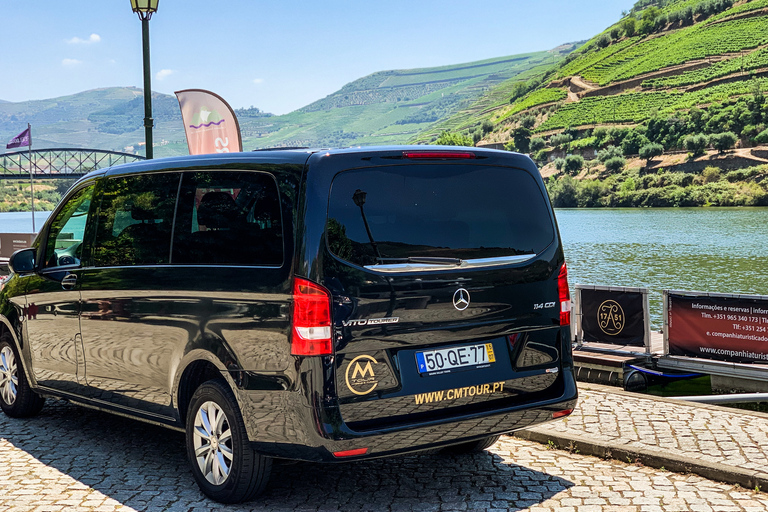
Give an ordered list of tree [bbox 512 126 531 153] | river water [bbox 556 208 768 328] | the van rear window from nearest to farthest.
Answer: the van rear window → river water [bbox 556 208 768 328] → tree [bbox 512 126 531 153]

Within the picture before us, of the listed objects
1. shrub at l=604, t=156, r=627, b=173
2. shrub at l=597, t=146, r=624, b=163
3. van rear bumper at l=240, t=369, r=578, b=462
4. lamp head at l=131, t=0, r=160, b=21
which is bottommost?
shrub at l=604, t=156, r=627, b=173

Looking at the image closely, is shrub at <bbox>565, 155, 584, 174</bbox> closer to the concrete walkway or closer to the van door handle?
the concrete walkway

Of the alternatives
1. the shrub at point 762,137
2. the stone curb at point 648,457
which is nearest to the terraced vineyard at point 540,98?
the shrub at point 762,137

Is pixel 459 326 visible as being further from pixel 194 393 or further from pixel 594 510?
pixel 194 393

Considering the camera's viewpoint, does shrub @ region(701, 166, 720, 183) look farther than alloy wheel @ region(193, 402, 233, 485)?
Yes

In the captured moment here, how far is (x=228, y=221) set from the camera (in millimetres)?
4633

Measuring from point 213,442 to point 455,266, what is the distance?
1.65 metres

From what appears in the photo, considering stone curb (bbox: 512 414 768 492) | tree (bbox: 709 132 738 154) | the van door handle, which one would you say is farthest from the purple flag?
tree (bbox: 709 132 738 154)

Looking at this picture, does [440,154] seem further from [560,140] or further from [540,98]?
[540,98]

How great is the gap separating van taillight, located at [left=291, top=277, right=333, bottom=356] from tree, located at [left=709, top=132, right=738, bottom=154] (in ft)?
392

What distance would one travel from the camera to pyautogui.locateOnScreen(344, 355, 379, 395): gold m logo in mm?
4105

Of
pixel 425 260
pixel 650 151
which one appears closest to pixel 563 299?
pixel 425 260

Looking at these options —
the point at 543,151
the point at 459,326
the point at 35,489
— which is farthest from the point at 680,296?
the point at 543,151

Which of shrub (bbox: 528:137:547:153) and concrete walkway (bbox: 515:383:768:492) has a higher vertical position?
concrete walkway (bbox: 515:383:768:492)
